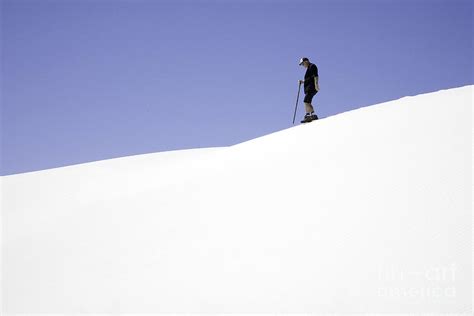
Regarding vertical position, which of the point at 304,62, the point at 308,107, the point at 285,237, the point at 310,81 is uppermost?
the point at 304,62

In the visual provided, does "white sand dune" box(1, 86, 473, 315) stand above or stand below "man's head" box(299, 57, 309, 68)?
below

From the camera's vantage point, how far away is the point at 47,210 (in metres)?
5.85

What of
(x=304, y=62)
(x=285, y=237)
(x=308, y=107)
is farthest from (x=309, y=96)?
(x=285, y=237)

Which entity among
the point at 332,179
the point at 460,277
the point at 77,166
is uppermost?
the point at 77,166

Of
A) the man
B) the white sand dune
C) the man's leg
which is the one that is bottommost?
the white sand dune

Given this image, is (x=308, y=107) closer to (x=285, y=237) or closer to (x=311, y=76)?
(x=311, y=76)

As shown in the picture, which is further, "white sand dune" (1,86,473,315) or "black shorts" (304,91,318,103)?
"black shorts" (304,91,318,103)

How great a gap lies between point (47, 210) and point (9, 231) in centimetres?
92

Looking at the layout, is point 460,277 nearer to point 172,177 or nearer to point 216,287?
point 216,287

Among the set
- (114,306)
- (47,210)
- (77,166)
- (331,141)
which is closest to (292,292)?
(114,306)

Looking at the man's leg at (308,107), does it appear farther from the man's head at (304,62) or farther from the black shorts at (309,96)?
the man's head at (304,62)

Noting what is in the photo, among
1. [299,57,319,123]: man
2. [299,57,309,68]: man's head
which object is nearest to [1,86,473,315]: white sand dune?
[299,57,319,123]: man

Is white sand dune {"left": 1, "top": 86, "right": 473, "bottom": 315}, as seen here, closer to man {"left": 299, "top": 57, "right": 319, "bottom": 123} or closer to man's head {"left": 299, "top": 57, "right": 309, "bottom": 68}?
man {"left": 299, "top": 57, "right": 319, "bottom": 123}

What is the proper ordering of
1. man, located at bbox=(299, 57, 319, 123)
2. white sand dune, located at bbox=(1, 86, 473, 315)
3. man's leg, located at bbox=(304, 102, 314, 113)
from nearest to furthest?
white sand dune, located at bbox=(1, 86, 473, 315) < man, located at bbox=(299, 57, 319, 123) < man's leg, located at bbox=(304, 102, 314, 113)
